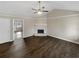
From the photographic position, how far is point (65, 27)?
9.09 meters

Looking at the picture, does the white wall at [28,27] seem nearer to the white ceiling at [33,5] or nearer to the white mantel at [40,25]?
the white mantel at [40,25]

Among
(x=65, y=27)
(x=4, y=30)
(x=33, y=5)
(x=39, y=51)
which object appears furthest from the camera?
(x=65, y=27)

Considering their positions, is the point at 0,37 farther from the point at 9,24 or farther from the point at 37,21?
the point at 37,21

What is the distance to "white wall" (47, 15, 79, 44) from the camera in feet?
25.1

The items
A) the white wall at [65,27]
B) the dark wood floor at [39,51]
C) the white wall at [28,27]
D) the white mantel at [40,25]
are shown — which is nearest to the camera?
the dark wood floor at [39,51]

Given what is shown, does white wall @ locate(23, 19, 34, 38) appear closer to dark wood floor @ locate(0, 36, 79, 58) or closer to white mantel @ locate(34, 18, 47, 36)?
white mantel @ locate(34, 18, 47, 36)

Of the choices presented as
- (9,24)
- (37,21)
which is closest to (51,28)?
(37,21)

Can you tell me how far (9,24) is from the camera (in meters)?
8.16

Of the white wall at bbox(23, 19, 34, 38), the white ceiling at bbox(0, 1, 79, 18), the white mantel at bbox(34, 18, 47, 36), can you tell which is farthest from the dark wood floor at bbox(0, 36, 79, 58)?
the white mantel at bbox(34, 18, 47, 36)

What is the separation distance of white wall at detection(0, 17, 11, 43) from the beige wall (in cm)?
497

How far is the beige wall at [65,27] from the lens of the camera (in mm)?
7668

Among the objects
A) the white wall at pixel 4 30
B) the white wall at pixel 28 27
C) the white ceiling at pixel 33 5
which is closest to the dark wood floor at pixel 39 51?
the white wall at pixel 4 30

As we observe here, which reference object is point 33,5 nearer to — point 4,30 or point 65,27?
point 4,30

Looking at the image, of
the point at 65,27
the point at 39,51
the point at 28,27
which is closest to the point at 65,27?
the point at 65,27
